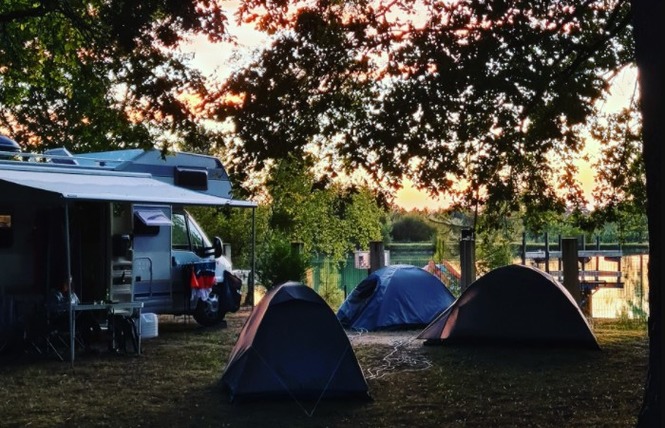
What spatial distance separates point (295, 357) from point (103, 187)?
493 cm

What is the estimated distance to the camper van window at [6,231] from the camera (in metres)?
12.9

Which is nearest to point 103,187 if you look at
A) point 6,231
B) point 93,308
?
point 6,231

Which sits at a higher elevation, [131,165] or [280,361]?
[131,165]

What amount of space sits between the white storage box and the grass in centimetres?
23

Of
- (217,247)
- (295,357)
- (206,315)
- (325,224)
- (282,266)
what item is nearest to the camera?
(295,357)

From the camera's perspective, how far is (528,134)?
11789mm

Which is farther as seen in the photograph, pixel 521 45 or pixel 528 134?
pixel 528 134

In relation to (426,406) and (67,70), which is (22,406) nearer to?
(426,406)

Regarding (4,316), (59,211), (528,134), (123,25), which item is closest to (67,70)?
(59,211)

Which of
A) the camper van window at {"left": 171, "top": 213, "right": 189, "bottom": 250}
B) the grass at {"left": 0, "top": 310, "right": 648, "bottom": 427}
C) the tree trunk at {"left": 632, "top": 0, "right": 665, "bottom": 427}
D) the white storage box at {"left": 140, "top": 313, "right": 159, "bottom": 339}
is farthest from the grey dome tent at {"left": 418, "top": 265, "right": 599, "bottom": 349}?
the tree trunk at {"left": 632, "top": 0, "right": 665, "bottom": 427}

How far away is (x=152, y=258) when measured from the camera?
15.2m

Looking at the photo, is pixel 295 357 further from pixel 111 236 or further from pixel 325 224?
pixel 325 224

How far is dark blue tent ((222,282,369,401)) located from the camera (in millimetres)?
9000

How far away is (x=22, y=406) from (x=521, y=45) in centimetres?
645
